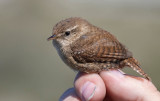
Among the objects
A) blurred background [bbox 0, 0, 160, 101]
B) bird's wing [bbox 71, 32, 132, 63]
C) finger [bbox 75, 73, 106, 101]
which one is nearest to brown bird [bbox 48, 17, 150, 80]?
bird's wing [bbox 71, 32, 132, 63]

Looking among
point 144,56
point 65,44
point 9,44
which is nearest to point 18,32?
point 9,44

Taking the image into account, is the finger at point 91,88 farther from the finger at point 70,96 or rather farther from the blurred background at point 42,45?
the blurred background at point 42,45

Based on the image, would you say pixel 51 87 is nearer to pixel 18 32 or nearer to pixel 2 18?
pixel 18 32

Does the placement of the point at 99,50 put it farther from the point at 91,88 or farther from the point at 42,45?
the point at 42,45

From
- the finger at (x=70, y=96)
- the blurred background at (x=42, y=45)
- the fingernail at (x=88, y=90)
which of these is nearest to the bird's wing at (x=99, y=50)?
the fingernail at (x=88, y=90)

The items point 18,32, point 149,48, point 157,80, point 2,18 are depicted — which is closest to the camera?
point 157,80

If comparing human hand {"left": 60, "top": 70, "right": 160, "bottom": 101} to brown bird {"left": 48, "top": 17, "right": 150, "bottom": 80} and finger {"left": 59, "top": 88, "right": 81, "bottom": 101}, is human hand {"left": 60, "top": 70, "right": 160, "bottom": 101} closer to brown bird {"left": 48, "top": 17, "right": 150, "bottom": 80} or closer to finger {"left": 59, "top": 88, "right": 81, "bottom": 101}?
finger {"left": 59, "top": 88, "right": 81, "bottom": 101}
